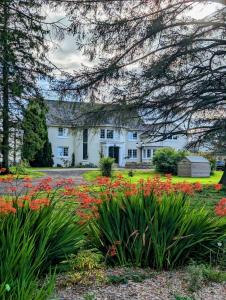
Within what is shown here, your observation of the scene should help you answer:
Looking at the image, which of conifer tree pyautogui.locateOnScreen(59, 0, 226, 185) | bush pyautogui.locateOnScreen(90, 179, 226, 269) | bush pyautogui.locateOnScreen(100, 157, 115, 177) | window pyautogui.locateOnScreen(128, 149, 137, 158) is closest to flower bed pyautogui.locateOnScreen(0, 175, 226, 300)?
bush pyautogui.locateOnScreen(90, 179, 226, 269)

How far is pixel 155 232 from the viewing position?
15.0 feet

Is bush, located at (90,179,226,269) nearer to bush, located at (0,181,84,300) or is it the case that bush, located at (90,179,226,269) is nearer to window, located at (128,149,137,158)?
bush, located at (0,181,84,300)

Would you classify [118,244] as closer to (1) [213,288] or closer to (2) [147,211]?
(2) [147,211]

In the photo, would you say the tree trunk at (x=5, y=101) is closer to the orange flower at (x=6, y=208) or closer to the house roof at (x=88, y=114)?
the house roof at (x=88, y=114)

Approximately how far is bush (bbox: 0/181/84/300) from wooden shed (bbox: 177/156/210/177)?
24.9m

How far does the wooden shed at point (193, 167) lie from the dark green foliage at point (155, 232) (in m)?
24.4

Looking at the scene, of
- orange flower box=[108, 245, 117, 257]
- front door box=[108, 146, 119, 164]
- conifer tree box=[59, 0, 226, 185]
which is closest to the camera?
orange flower box=[108, 245, 117, 257]

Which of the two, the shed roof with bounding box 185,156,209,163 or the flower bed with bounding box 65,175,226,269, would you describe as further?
the shed roof with bounding box 185,156,209,163

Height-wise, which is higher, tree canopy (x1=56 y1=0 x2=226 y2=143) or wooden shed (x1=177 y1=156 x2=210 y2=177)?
tree canopy (x1=56 y1=0 x2=226 y2=143)

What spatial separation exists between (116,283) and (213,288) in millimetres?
927

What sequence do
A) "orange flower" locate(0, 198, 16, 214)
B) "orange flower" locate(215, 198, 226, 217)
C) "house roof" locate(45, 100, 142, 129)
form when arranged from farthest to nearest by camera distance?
"house roof" locate(45, 100, 142, 129), "orange flower" locate(215, 198, 226, 217), "orange flower" locate(0, 198, 16, 214)

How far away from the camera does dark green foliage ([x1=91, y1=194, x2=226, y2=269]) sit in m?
4.57

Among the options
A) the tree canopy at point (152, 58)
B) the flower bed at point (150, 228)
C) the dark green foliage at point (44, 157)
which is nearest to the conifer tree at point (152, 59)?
the tree canopy at point (152, 58)

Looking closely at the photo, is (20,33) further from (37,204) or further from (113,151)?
(113,151)
